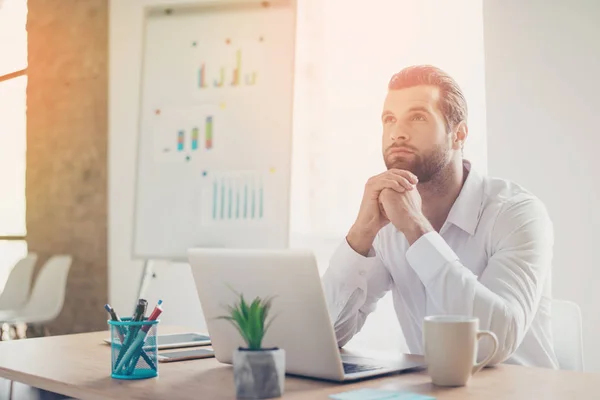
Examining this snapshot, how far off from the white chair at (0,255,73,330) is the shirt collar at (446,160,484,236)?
3.02 m

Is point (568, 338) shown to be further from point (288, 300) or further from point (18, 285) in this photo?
point (18, 285)

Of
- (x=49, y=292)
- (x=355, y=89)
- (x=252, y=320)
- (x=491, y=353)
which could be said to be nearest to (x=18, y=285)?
(x=49, y=292)

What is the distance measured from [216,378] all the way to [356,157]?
73.2 inches

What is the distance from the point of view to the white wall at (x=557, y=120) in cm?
228

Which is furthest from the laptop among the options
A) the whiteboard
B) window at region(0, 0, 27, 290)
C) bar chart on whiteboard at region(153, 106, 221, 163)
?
window at region(0, 0, 27, 290)

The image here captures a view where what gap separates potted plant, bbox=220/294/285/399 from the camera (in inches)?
35.9

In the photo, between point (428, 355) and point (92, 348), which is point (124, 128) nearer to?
point (92, 348)

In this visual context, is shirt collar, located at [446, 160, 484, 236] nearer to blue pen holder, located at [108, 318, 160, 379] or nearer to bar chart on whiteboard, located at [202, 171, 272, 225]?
blue pen holder, located at [108, 318, 160, 379]

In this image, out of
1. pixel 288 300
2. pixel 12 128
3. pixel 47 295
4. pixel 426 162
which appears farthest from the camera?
pixel 12 128

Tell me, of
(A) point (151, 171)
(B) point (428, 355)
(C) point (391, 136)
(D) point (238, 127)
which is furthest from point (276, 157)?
(B) point (428, 355)

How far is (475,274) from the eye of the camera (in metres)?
1.56

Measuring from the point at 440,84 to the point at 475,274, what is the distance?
0.54 meters

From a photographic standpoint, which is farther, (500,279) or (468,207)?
(468,207)

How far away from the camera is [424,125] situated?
1.75m
